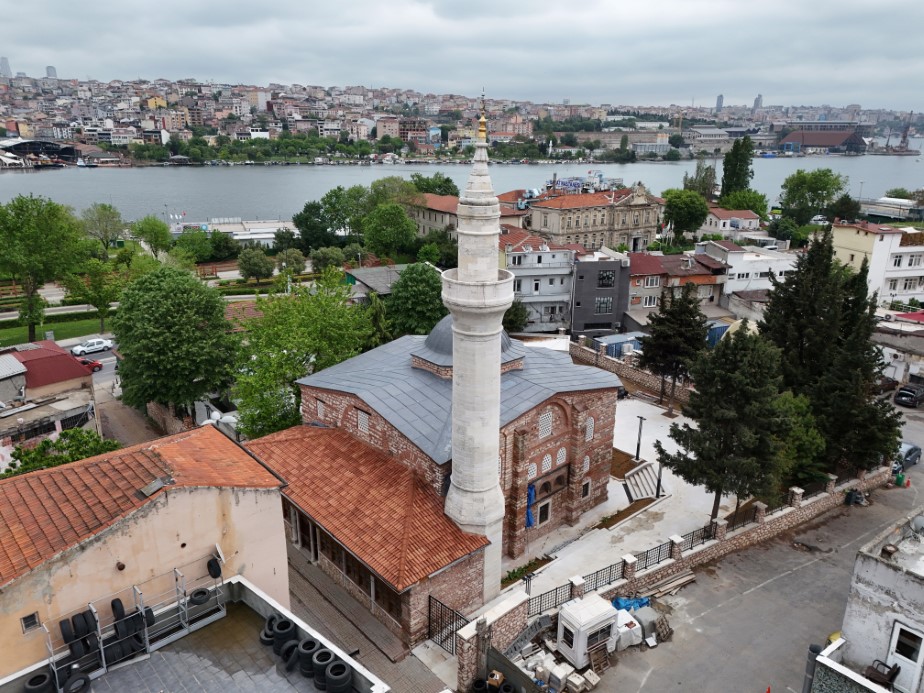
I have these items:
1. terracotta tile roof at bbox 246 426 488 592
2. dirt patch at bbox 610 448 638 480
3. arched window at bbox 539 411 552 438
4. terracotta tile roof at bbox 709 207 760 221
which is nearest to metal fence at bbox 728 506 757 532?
dirt patch at bbox 610 448 638 480

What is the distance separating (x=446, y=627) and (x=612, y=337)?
94.5 feet

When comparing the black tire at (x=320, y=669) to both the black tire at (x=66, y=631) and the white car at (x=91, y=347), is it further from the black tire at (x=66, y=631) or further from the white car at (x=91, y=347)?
the white car at (x=91, y=347)

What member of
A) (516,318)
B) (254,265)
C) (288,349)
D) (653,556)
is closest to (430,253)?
(254,265)

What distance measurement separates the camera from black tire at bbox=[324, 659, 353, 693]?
32.7 feet

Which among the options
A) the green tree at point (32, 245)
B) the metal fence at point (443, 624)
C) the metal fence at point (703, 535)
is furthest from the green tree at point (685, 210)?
the metal fence at point (443, 624)

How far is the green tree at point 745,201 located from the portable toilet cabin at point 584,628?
82022 millimetres

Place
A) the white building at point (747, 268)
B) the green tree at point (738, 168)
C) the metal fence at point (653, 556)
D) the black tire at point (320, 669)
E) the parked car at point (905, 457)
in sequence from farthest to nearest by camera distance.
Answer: the green tree at point (738, 168)
the white building at point (747, 268)
the parked car at point (905, 457)
the metal fence at point (653, 556)
the black tire at point (320, 669)

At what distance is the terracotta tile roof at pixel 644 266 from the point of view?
50219 mm

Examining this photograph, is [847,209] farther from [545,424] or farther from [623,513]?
[545,424]

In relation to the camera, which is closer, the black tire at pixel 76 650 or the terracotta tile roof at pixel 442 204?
the black tire at pixel 76 650

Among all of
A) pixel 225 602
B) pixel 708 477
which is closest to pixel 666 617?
pixel 708 477

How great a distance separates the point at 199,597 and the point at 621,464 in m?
20.0

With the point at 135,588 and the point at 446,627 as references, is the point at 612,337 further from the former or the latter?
the point at 135,588

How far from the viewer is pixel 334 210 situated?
77.9 metres
